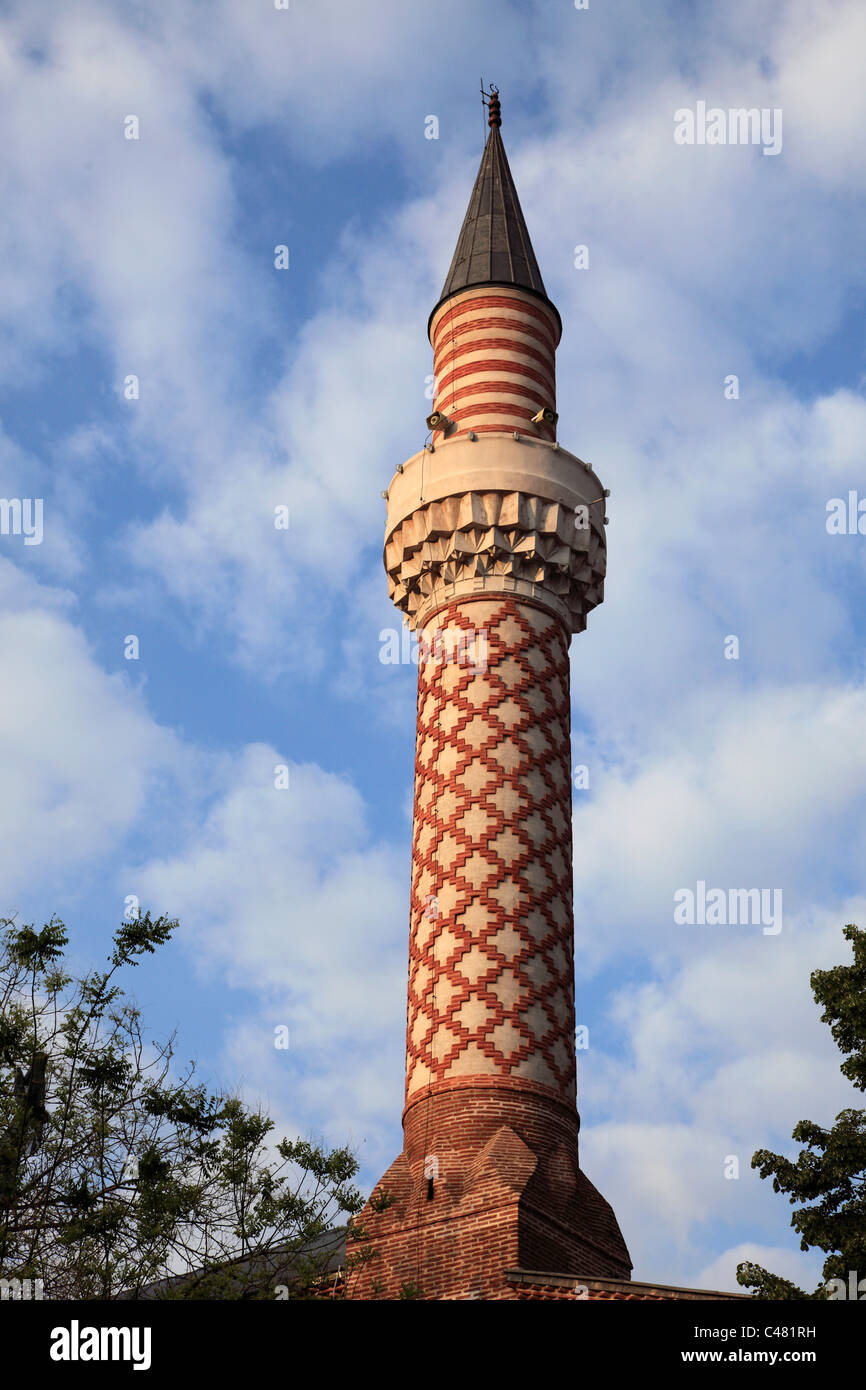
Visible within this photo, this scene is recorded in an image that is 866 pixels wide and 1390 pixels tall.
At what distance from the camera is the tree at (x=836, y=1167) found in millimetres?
19844

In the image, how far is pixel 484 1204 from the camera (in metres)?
20.7

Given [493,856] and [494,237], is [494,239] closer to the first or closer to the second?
[494,237]

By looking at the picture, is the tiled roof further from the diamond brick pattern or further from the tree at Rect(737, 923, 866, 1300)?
the tree at Rect(737, 923, 866, 1300)

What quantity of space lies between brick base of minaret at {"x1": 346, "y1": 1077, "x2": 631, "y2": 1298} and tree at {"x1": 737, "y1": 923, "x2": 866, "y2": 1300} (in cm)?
245

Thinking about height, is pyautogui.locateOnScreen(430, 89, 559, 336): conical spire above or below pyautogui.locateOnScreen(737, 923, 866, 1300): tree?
above

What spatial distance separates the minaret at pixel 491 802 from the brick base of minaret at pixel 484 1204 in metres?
0.03

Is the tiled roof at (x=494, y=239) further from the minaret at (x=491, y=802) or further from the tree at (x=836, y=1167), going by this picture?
the tree at (x=836, y=1167)

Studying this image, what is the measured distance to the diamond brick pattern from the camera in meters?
23.0

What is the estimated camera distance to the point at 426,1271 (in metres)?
20.4

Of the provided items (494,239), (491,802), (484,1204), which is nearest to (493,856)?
(491,802)

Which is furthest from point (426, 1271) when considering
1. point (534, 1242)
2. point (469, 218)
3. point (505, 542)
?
point (469, 218)

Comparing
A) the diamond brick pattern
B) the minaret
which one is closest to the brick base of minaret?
the minaret
